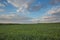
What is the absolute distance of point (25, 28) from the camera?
85.7 inches

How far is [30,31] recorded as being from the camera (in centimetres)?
216

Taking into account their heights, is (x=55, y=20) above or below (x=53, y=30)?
above

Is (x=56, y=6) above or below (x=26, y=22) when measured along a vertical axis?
above

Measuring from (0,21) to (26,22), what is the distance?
0.40 metres

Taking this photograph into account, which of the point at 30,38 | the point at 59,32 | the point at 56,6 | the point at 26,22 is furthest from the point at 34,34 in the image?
the point at 56,6

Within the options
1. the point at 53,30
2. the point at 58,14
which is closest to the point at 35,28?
the point at 53,30

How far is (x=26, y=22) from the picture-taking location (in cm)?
220

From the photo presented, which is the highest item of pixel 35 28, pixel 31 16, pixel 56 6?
pixel 56 6

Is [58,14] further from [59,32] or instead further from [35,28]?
[35,28]

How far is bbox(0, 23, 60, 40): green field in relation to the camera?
2137 millimetres

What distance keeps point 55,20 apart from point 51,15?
99mm

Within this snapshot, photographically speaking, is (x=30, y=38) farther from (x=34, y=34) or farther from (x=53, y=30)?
(x=53, y=30)

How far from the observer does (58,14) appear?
219 centimetres

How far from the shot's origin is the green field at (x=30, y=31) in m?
2.14
